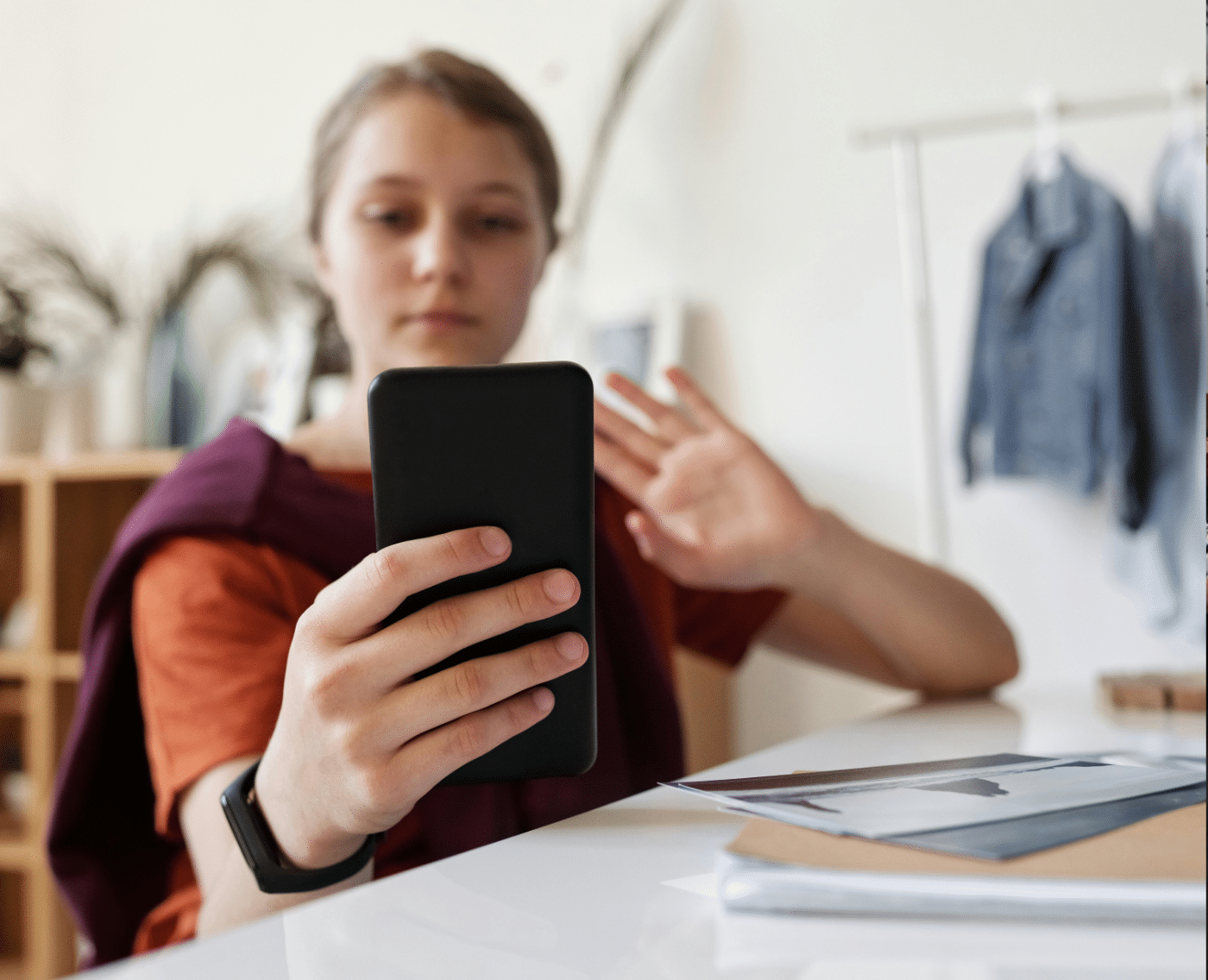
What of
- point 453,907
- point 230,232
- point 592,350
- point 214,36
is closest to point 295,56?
point 214,36

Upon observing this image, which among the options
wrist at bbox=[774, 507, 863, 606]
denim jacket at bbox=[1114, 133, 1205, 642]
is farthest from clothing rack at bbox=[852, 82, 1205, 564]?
wrist at bbox=[774, 507, 863, 606]

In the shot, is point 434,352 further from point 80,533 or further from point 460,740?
point 80,533

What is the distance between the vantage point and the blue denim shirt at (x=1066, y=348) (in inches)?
54.1

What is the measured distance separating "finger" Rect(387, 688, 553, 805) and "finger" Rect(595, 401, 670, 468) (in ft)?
1.35

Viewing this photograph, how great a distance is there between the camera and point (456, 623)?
0.35m

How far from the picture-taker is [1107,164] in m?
1.54

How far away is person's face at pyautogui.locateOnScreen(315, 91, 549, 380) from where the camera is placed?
2.49 ft

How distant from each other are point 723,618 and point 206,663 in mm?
503

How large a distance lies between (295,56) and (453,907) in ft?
7.08

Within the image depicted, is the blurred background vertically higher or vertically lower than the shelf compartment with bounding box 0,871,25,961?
higher

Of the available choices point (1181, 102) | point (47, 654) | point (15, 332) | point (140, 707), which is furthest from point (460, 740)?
point (15, 332)

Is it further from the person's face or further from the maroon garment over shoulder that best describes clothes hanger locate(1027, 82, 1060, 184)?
the maroon garment over shoulder

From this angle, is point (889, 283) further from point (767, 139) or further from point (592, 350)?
point (592, 350)

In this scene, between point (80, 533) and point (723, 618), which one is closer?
point (723, 618)
